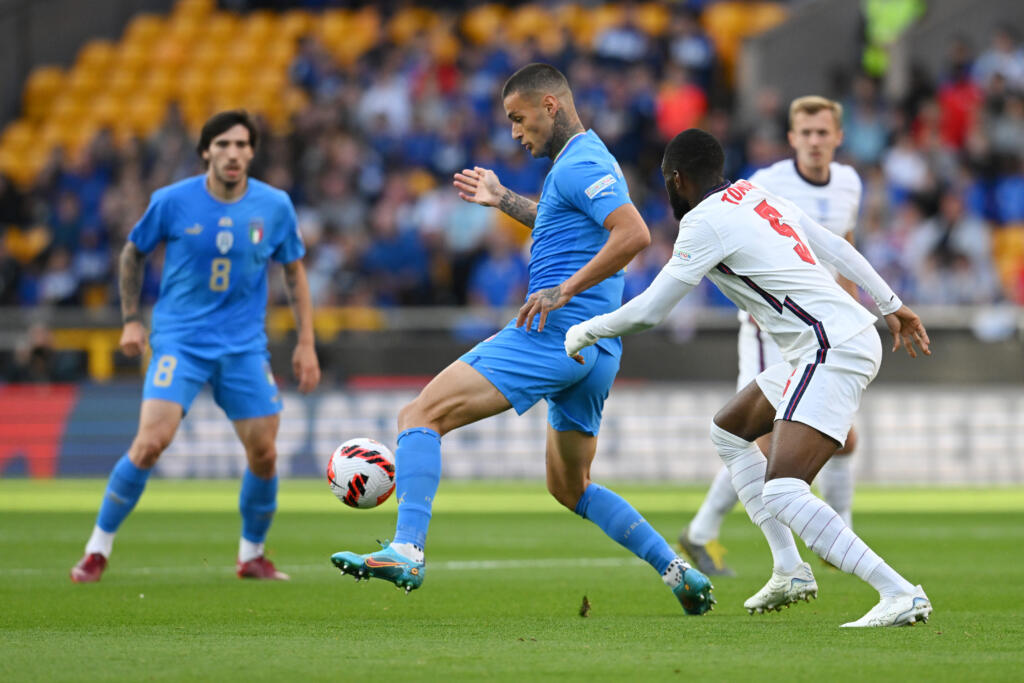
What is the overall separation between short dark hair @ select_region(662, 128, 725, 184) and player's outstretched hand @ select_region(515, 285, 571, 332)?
0.74 m

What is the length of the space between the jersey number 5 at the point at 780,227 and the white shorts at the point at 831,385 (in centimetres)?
42

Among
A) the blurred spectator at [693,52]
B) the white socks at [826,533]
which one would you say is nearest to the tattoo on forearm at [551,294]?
the white socks at [826,533]

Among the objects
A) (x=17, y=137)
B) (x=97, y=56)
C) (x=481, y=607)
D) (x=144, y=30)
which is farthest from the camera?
(x=144, y=30)

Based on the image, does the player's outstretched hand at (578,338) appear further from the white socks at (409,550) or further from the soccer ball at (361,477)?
the soccer ball at (361,477)

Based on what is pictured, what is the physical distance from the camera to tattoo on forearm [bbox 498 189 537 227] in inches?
312

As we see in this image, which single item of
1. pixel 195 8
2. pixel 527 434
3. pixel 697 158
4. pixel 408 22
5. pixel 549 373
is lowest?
pixel 527 434

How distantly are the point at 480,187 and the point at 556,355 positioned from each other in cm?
95

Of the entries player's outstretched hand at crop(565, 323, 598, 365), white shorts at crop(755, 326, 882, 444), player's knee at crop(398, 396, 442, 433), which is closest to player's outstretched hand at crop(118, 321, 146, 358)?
player's knee at crop(398, 396, 442, 433)

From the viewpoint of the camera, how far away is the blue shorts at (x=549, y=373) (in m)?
7.32

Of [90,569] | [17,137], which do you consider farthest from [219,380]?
[17,137]

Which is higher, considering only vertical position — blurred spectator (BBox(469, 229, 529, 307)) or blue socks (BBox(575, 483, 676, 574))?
blurred spectator (BBox(469, 229, 529, 307))

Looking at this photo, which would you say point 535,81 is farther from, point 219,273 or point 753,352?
point 219,273

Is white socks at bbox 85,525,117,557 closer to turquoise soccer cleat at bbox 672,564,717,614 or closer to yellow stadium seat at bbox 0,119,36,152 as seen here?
turquoise soccer cleat at bbox 672,564,717,614

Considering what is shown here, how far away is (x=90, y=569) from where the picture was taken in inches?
373
